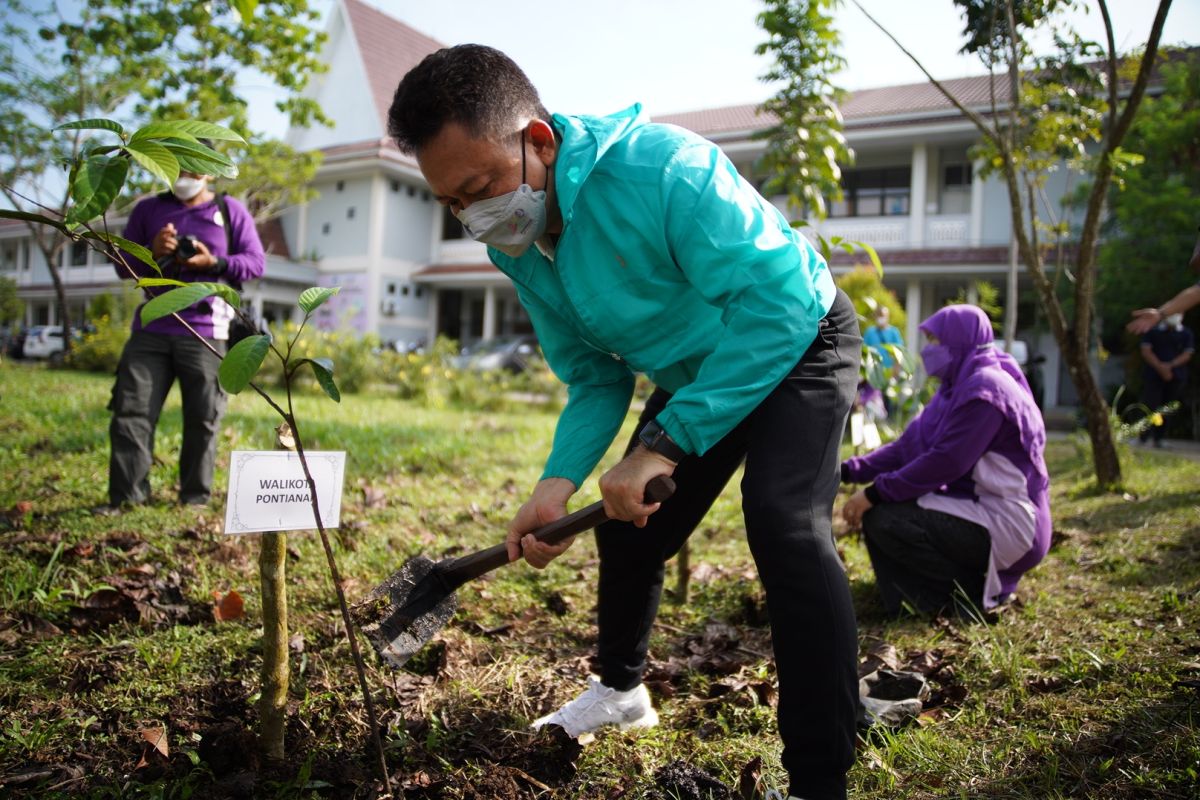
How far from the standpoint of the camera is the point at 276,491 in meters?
1.77

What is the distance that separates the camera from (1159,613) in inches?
109

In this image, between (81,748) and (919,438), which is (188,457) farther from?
(919,438)

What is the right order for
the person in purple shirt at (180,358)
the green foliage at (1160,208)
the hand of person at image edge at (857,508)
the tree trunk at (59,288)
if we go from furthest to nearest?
the tree trunk at (59,288)
the green foliage at (1160,208)
the person in purple shirt at (180,358)
the hand of person at image edge at (857,508)

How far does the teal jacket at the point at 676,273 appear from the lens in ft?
5.13

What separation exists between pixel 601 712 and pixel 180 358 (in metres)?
2.86

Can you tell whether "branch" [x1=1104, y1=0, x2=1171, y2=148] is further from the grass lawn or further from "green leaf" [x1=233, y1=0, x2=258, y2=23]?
"green leaf" [x1=233, y1=0, x2=258, y2=23]

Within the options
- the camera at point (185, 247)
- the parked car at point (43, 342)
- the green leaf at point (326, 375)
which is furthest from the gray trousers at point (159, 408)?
the parked car at point (43, 342)

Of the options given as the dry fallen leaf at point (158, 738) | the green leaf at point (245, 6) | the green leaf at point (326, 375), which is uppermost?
the green leaf at point (245, 6)

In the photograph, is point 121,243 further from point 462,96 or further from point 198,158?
point 462,96

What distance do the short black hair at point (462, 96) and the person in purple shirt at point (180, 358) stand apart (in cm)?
246

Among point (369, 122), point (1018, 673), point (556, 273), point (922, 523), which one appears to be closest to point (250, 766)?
point (556, 273)

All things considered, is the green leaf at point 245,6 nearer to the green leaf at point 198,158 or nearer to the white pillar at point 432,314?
the green leaf at point 198,158

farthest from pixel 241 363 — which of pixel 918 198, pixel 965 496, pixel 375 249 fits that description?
pixel 375 249

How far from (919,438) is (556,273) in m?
1.97
